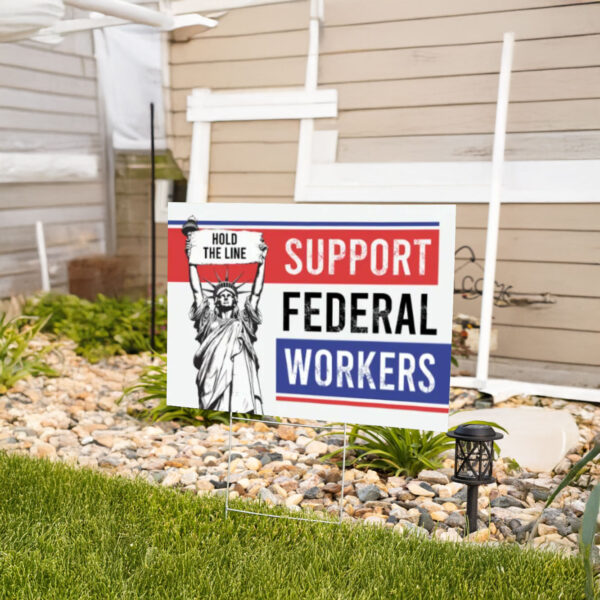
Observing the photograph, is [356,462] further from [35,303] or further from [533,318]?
[35,303]

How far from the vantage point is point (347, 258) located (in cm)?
261

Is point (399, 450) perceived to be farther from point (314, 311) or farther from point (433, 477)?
point (314, 311)

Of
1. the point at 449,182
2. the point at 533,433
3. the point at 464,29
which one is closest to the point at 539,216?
the point at 449,182

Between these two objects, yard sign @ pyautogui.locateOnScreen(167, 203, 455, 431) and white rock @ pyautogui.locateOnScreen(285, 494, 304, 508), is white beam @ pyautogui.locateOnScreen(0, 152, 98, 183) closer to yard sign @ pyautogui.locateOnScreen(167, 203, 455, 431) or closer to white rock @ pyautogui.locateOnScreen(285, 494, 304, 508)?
yard sign @ pyautogui.locateOnScreen(167, 203, 455, 431)

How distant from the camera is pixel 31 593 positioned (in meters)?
2.20

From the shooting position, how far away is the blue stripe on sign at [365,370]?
2.51 m

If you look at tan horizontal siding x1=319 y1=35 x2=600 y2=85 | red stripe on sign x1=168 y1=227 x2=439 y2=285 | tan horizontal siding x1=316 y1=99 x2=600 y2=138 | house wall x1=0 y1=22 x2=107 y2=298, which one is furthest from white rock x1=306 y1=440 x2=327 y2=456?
house wall x1=0 y1=22 x2=107 y2=298

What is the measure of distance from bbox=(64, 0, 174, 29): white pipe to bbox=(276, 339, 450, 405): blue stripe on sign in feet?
10.1

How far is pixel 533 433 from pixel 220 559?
74.2 inches

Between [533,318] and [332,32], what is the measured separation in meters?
2.33

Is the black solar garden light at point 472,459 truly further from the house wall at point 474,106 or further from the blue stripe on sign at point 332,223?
the house wall at point 474,106

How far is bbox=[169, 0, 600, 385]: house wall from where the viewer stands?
4.62m

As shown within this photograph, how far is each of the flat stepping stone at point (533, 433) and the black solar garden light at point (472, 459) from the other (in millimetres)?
796

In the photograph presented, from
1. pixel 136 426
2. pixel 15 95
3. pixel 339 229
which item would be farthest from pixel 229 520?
pixel 15 95
